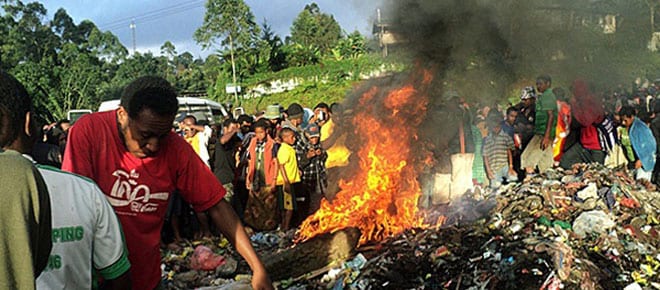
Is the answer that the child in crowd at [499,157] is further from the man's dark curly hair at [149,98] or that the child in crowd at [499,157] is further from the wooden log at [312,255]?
the man's dark curly hair at [149,98]

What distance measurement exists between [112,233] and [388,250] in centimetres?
459

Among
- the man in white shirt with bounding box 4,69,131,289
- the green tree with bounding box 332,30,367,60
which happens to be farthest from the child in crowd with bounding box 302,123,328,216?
the man in white shirt with bounding box 4,69,131,289

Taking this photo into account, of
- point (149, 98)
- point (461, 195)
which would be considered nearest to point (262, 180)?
point (461, 195)

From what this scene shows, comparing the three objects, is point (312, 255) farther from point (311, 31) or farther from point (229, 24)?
point (311, 31)

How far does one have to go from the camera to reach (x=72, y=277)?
6.82 ft

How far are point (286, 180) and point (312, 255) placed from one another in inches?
92.6

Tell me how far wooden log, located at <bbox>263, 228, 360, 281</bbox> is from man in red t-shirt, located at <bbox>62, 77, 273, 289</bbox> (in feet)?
11.0

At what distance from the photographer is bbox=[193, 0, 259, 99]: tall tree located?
3647 cm

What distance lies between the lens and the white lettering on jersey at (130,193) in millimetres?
3021

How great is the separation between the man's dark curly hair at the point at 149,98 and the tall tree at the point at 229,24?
111 ft

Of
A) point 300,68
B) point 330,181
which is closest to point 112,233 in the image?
point 330,181

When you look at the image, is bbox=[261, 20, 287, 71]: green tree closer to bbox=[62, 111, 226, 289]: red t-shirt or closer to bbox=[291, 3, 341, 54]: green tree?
bbox=[291, 3, 341, 54]: green tree

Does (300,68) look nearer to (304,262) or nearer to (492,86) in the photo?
(492,86)

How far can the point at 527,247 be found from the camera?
19.3 feet
